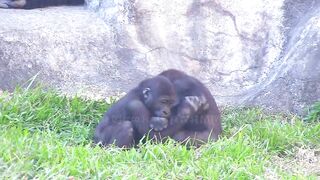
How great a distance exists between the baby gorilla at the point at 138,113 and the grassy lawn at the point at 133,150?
0.20m

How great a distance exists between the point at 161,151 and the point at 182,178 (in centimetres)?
55

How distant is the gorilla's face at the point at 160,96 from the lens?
6.59 m

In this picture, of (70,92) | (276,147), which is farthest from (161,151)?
(70,92)

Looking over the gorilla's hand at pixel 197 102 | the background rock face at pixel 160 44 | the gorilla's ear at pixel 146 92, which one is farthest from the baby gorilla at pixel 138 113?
the background rock face at pixel 160 44

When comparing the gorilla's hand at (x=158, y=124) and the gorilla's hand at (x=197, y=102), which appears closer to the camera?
the gorilla's hand at (x=158, y=124)

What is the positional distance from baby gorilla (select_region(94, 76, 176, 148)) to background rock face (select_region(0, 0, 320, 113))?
4.73ft

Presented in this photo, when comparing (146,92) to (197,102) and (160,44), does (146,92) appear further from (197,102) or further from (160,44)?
(160,44)

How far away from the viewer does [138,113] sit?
21.7 feet

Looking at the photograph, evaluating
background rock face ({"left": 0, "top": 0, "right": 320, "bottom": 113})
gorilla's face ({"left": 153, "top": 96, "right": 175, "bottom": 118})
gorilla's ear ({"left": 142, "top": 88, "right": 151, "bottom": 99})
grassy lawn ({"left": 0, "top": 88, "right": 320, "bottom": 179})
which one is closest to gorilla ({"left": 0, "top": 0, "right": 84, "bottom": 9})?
background rock face ({"left": 0, "top": 0, "right": 320, "bottom": 113})

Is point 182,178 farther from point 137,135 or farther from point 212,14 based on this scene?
point 212,14

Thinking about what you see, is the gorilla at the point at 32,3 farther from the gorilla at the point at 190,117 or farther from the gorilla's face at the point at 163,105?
the gorilla's face at the point at 163,105

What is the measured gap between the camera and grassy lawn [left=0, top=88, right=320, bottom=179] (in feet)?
17.1

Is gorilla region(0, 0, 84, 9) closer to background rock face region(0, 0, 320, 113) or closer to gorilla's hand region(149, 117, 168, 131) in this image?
background rock face region(0, 0, 320, 113)

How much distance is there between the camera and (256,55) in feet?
28.3
